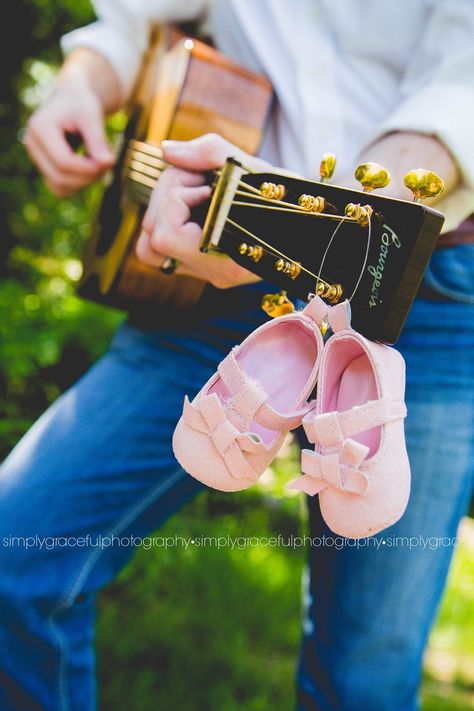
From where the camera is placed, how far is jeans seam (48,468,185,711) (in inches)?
51.8

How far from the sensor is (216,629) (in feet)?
7.64

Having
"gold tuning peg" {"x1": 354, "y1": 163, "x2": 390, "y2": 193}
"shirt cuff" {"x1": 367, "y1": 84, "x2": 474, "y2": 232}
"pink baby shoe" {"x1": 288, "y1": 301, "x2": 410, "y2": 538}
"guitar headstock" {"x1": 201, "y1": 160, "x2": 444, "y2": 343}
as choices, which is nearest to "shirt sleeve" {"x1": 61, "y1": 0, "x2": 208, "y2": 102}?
"shirt cuff" {"x1": 367, "y1": 84, "x2": 474, "y2": 232}

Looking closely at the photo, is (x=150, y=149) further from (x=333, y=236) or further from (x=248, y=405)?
(x=248, y=405)

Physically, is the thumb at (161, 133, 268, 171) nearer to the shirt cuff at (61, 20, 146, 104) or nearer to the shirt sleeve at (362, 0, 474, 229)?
the shirt sleeve at (362, 0, 474, 229)

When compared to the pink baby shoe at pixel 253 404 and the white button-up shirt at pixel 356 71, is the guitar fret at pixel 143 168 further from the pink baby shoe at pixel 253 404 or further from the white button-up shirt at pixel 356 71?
the pink baby shoe at pixel 253 404

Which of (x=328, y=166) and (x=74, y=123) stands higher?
(x=328, y=166)

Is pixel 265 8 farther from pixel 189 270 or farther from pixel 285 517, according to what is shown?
pixel 285 517

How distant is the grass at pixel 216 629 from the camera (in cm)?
210

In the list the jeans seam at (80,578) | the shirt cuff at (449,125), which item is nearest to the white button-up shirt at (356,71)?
the shirt cuff at (449,125)

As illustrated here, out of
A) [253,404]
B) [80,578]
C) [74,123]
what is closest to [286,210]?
[253,404]

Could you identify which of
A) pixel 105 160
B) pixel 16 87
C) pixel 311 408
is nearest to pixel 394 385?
pixel 311 408

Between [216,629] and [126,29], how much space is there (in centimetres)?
182

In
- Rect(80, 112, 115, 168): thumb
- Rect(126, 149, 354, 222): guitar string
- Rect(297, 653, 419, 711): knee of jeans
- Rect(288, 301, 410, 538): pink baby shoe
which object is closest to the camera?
Rect(288, 301, 410, 538): pink baby shoe

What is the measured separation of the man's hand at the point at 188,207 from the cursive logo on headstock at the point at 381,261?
288mm
